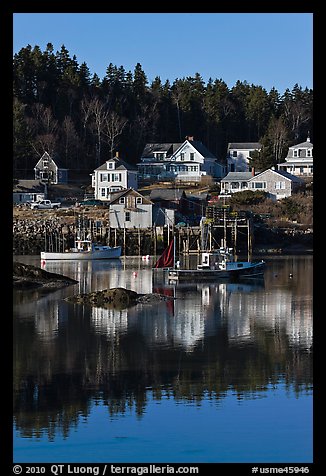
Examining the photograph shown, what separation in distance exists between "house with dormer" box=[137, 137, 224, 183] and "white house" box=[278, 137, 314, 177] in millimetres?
7628

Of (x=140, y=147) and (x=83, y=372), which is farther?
(x=140, y=147)

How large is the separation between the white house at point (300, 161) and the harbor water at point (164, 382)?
175 feet

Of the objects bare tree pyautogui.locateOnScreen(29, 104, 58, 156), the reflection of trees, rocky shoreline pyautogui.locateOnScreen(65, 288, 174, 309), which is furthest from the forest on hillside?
the reflection of trees

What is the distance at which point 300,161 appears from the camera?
88.8m

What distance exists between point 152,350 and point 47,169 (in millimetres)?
60243

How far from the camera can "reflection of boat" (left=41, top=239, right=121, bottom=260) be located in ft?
201

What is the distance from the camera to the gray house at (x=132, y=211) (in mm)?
70125

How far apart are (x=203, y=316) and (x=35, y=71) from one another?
6764 cm

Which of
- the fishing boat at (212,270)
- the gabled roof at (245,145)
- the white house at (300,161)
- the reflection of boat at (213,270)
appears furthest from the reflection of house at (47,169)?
the reflection of boat at (213,270)

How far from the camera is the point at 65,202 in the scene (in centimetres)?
7825

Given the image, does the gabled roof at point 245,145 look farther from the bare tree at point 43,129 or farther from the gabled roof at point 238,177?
the bare tree at point 43,129

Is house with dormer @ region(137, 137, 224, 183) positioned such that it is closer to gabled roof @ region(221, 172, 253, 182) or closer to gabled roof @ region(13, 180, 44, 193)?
gabled roof @ region(221, 172, 253, 182)

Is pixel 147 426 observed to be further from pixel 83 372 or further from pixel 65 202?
pixel 65 202
